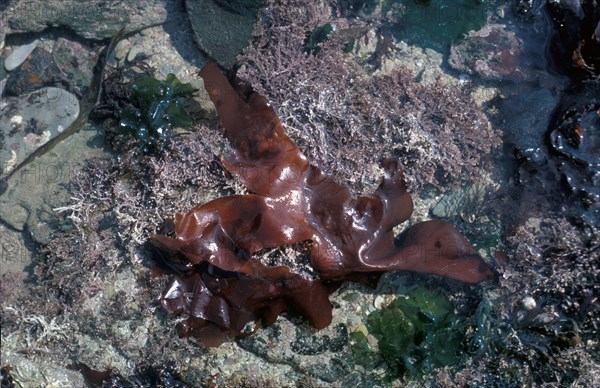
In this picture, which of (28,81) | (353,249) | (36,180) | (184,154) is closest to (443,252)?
(353,249)

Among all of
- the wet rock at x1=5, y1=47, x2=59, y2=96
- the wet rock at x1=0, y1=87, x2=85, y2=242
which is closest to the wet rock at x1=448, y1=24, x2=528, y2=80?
the wet rock at x1=0, y1=87, x2=85, y2=242

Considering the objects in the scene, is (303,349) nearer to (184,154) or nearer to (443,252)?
(443,252)

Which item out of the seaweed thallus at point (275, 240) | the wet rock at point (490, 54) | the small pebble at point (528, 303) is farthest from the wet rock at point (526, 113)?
the small pebble at point (528, 303)

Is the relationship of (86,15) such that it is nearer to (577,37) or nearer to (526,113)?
(526,113)

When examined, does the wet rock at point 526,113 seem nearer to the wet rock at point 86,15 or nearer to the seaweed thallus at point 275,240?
the seaweed thallus at point 275,240

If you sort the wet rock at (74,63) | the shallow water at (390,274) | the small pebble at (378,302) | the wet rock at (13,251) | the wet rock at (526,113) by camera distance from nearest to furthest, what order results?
the shallow water at (390,274) → the small pebble at (378,302) → the wet rock at (526,113) → the wet rock at (13,251) → the wet rock at (74,63)

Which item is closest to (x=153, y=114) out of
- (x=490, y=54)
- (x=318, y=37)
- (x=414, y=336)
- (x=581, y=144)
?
(x=318, y=37)
